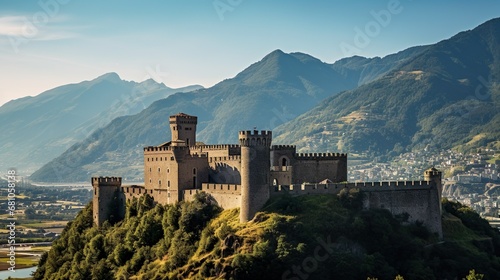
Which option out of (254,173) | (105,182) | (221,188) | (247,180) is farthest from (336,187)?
(105,182)

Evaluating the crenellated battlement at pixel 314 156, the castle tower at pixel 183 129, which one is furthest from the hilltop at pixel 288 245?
the crenellated battlement at pixel 314 156

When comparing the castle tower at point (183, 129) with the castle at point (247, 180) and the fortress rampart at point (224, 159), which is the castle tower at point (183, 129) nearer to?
the castle at point (247, 180)

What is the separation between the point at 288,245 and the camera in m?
73.8

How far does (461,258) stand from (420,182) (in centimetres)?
935

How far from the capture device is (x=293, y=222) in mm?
75938

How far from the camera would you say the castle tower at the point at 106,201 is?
98644 mm

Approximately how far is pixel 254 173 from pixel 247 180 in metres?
1.06

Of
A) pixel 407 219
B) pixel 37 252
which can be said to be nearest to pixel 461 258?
pixel 407 219

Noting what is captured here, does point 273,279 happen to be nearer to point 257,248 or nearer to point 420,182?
point 257,248

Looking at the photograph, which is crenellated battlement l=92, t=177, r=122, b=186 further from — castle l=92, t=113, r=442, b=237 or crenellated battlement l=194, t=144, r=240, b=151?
crenellated battlement l=194, t=144, r=240, b=151

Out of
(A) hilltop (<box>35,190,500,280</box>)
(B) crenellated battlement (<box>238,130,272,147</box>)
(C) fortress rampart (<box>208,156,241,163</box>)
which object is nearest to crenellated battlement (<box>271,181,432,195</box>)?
(A) hilltop (<box>35,190,500,280</box>)

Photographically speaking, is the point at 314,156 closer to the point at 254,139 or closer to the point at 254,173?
the point at 254,139

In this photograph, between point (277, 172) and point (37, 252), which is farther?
point (37, 252)

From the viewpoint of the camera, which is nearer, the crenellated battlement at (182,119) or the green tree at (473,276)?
the green tree at (473,276)
